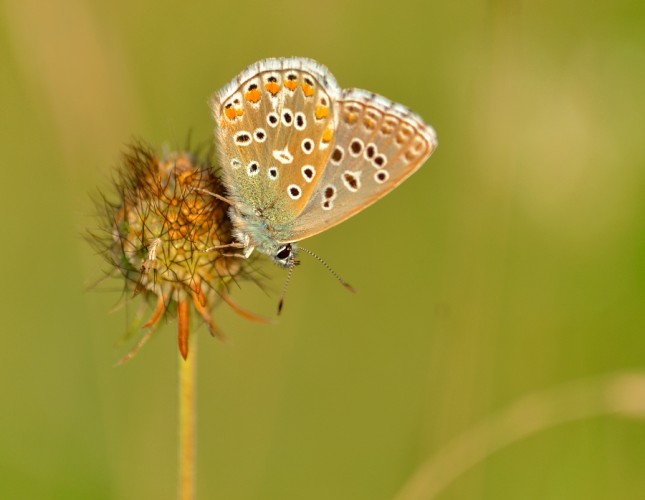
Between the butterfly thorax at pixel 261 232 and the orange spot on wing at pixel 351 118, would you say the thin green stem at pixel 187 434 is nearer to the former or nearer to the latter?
the butterfly thorax at pixel 261 232

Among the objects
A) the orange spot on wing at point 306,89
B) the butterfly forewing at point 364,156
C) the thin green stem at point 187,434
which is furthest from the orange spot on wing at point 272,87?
the thin green stem at point 187,434

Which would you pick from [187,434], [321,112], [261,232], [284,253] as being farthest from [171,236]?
[321,112]

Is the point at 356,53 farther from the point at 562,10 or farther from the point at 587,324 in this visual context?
the point at 587,324

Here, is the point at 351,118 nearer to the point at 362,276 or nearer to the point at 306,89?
the point at 306,89

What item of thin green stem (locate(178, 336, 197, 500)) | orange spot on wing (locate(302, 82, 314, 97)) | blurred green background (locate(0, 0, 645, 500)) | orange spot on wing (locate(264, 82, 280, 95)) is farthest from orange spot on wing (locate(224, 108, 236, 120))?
thin green stem (locate(178, 336, 197, 500))

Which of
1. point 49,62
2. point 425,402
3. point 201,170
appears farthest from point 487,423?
point 49,62

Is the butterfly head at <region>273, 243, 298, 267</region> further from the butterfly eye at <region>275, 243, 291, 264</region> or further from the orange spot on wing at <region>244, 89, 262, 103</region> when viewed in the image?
the orange spot on wing at <region>244, 89, 262, 103</region>
